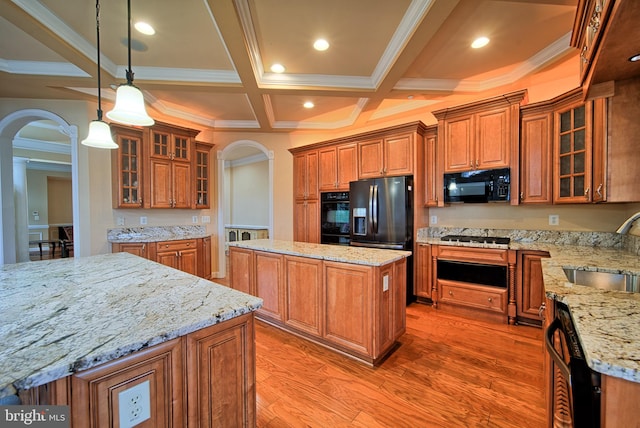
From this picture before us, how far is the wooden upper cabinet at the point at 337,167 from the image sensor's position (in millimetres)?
4082

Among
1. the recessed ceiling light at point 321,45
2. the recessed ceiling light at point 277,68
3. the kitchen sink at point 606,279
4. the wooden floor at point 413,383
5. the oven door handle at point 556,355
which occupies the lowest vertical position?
the wooden floor at point 413,383

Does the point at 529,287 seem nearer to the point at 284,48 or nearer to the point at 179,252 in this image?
the point at 284,48

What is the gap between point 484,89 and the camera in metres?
3.37

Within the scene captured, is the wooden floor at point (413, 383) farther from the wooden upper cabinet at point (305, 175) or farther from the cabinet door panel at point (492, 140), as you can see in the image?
the wooden upper cabinet at point (305, 175)

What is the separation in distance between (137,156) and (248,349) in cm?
391

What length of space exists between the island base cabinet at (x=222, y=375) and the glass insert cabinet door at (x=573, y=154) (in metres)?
3.21

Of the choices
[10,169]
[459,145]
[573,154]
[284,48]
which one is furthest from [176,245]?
[573,154]

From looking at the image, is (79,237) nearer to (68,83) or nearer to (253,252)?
(68,83)

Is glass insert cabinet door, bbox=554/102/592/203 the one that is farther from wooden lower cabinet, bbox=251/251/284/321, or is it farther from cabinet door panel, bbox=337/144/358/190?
wooden lower cabinet, bbox=251/251/284/321

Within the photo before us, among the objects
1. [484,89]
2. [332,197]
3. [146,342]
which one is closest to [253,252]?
[332,197]

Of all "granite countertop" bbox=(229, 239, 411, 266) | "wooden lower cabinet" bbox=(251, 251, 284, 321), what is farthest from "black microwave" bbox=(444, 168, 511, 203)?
"wooden lower cabinet" bbox=(251, 251, 284, 321)

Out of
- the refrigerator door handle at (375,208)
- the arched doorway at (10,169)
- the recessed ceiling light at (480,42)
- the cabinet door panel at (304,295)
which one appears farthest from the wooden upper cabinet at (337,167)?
the arched doorway at (10,169)

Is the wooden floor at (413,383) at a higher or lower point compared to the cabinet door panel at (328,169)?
lower

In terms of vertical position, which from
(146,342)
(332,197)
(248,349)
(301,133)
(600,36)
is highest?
(301,133)
